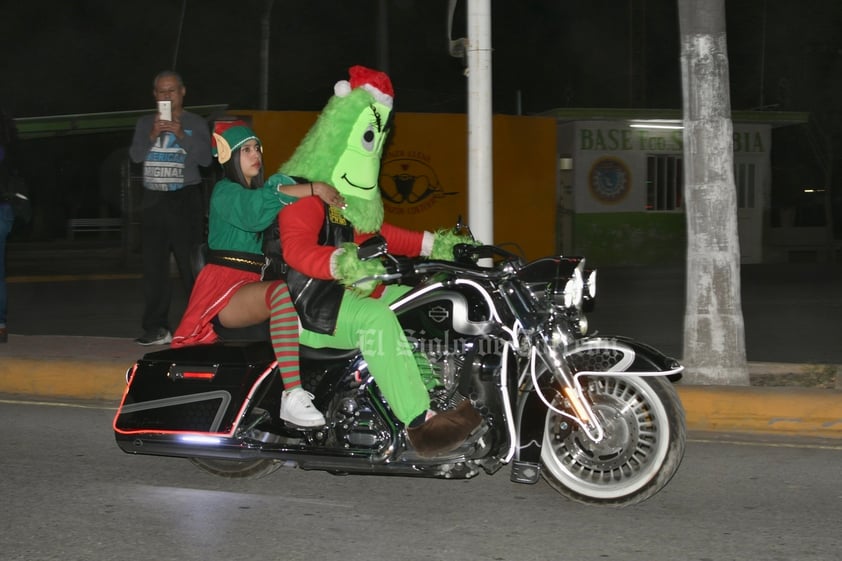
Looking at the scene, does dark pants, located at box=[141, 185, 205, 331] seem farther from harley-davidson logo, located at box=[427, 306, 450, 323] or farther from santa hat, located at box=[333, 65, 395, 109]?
harley-davidson logo, located at box=[427, 306, 450, 323]

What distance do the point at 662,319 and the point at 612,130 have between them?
30.8 feet

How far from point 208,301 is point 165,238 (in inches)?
125

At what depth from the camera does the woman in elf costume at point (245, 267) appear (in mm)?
4898

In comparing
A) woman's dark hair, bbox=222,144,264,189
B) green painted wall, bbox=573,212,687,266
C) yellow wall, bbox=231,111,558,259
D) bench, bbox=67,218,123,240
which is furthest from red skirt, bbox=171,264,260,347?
bench, bbox=67,218,123,240

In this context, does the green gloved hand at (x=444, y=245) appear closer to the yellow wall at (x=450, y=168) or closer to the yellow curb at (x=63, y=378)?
the yellow curb at (x=63, y=378)

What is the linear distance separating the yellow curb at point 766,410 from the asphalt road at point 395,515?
1.38ft

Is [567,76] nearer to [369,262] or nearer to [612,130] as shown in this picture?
[612,130]

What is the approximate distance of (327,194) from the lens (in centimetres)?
493

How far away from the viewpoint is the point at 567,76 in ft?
146

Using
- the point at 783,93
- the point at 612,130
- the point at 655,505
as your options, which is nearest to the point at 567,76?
the point at 783,93

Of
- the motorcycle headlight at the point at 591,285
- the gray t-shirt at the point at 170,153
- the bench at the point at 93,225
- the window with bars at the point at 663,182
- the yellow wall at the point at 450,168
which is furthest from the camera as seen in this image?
the bench at the point at 93,225

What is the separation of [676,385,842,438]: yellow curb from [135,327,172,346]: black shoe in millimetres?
4095

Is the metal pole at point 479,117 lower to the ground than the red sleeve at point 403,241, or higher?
higher

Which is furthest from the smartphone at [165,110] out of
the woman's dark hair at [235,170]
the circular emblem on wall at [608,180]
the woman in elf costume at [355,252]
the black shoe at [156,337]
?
the circular emblem on wall at [608,180]
